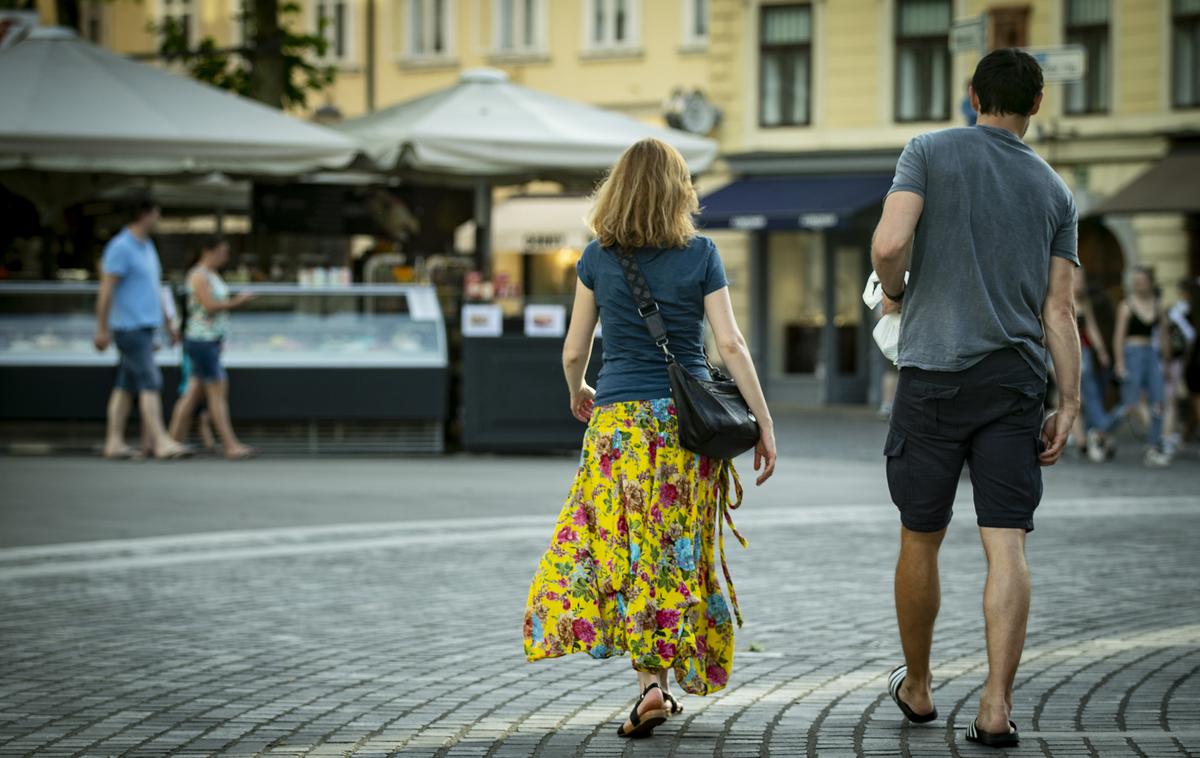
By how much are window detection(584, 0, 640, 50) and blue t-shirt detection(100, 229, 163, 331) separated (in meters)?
21.0

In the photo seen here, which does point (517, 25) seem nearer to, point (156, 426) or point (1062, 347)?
point (156, 426)

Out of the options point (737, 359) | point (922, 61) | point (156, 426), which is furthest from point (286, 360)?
point (922, 61)

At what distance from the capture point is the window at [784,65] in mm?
31812

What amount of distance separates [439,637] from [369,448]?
30.9 ft

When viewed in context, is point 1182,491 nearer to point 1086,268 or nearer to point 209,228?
point 1086,268

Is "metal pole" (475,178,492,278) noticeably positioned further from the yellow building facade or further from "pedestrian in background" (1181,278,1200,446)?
the yellow building facade

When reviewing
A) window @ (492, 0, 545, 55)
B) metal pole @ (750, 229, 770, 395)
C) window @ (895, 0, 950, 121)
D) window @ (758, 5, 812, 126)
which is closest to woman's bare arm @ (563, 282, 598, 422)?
metal pole @ (750, 229, 770, 395)

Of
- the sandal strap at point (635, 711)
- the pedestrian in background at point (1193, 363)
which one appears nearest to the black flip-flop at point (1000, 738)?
the sandal strap at point (635, 711)

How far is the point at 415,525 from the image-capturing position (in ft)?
38.3

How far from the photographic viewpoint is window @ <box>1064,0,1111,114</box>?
29312mm

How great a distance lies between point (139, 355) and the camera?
1541 centimetres

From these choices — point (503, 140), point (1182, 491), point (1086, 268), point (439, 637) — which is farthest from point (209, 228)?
point (439, 637)

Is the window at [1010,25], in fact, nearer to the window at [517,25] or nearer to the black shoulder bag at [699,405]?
the window at [517,25]

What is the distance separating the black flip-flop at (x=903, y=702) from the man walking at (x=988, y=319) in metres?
0.26
